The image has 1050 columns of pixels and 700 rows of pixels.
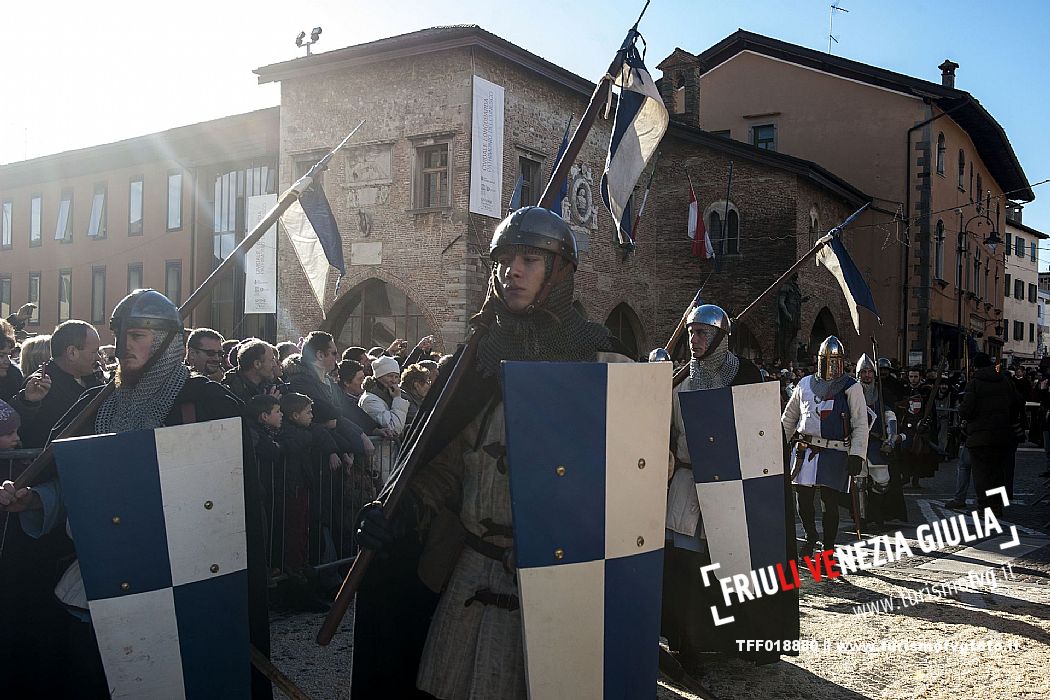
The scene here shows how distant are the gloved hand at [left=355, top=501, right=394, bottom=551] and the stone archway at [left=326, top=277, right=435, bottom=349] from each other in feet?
54.2

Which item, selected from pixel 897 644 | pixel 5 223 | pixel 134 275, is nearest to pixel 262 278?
pixel 134 275

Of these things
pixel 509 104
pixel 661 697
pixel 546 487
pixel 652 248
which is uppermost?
pixel 509 104

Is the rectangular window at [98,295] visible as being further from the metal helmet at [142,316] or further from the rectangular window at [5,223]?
the metal helmet at [142,316]

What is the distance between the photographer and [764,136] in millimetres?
28250

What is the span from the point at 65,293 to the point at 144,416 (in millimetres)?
29190

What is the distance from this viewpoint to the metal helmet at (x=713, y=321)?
4.97m

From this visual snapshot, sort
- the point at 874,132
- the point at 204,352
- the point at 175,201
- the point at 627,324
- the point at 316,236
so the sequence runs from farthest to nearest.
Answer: the point at 874,132 → the point at 175,201 → the point at 627,324 → the point at 316,236 → the point at 204,352

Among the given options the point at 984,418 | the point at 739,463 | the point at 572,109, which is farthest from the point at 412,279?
the point at 739,463

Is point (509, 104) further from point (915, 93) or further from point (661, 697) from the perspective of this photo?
point (661, 697)

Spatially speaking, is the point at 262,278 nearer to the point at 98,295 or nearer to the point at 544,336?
the point at 98,295

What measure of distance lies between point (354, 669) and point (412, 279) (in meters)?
16.2

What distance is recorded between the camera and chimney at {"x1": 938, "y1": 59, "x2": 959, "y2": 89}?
31812 millimetres

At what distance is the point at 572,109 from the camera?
70.1 ft

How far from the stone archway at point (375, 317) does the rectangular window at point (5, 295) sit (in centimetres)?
1738
